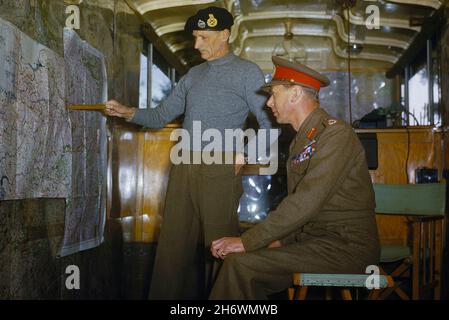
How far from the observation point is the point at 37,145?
2.43 metres

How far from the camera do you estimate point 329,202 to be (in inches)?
86.8

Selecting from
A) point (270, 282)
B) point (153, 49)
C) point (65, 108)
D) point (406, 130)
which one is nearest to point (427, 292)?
point (406, 130)

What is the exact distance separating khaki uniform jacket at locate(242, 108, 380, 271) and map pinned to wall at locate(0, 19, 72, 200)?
1.13 m

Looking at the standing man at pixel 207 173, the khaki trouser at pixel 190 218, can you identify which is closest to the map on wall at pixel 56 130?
the standing man at pixel 207 173

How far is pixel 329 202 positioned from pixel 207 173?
2.81 feet

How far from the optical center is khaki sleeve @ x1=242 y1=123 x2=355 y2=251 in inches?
80.8

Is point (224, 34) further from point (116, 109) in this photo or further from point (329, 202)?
point (329, 202)

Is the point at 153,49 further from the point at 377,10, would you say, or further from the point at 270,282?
the point at 270,282

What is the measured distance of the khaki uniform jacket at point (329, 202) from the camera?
81.1 inches

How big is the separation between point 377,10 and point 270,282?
4180mm
